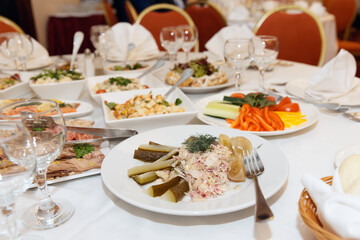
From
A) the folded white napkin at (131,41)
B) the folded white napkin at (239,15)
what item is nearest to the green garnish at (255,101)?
the folded white napkin at (131,41)

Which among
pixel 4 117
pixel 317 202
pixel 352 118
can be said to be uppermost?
pixel 4 117

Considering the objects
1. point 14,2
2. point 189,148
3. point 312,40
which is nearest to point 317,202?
point 189,148

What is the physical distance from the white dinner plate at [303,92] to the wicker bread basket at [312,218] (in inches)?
33.7

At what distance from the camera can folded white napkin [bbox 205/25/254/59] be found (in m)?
2.27

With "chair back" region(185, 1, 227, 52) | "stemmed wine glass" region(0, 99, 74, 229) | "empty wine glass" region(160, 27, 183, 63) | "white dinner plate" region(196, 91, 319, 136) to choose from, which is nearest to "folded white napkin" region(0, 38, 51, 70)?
"empty wine glass" region(160, 27, 183, 63)

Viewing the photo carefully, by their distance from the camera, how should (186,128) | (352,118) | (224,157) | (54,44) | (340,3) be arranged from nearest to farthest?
(224,157)
(186,128)
(352,118)
(54,44)
(340,3)

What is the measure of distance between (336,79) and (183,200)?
3.49ft

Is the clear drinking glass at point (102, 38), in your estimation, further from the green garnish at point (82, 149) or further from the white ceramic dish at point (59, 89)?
the green garnish at point (82, 149)

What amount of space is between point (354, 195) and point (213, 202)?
0.94 feet

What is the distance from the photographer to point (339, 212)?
581 millimetres

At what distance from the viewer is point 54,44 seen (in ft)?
18.3

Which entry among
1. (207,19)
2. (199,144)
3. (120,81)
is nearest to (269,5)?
(207,19)

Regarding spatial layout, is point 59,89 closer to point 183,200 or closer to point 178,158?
point 178,158

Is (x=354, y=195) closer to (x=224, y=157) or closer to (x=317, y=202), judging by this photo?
(x=317, y=202)
